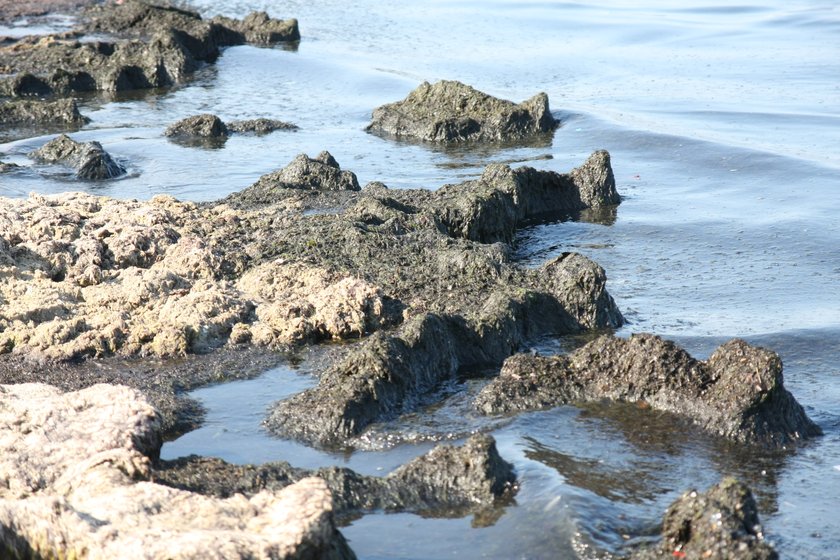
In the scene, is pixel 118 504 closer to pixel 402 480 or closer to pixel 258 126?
pixel 402 480

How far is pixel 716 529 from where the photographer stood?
13.5 feet

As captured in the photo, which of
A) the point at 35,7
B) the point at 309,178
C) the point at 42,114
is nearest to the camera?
the point at 309,178

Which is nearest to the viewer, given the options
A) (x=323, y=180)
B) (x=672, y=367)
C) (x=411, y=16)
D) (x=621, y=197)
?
(x=672, y=367)

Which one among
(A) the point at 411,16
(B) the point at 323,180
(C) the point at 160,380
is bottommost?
(C) the point at 160,380

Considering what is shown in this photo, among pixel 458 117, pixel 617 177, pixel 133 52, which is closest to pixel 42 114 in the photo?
pixel 133 52

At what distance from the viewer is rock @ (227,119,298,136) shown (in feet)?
47.9

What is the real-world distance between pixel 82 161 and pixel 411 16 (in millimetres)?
15906

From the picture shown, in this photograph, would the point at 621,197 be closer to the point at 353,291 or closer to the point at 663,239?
the point at 663,239

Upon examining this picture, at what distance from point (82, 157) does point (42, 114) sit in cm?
347

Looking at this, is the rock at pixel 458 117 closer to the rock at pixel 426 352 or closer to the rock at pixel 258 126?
the rock at pixel 258 126

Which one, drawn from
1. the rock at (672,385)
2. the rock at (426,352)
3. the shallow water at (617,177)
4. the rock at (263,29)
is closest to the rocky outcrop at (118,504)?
the shallow water at (617,177)

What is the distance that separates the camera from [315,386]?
246 inches

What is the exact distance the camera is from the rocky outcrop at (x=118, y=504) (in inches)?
150

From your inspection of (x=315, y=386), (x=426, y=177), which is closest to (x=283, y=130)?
(x=426, y=177)
